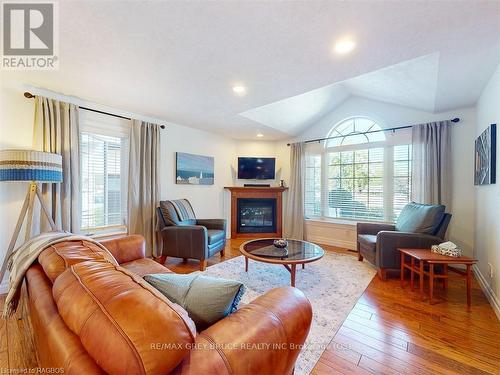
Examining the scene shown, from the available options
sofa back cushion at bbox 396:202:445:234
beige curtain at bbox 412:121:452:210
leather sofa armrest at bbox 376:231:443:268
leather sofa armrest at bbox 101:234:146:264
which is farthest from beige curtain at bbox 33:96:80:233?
beige curtain at bbox 412:121:452:210

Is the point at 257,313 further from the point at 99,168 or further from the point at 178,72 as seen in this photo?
the point at 99,168

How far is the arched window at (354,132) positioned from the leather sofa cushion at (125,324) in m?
4.37

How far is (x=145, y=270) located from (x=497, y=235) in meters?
3.25

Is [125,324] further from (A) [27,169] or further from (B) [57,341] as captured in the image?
(A) [27,169]

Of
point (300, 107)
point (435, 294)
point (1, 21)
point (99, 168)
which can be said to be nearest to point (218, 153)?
point (300, 107)

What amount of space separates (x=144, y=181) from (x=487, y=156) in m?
4.28

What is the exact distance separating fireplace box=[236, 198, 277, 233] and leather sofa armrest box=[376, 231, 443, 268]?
2.55 m

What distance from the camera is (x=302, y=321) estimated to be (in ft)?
3.30

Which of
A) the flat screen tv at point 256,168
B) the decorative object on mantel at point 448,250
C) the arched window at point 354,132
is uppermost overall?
the arched window at point 354,132

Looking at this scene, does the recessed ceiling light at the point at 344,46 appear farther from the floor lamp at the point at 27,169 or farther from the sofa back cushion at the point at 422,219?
the floor lamp at the point at 27,169

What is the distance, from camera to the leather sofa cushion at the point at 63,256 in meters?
1.04

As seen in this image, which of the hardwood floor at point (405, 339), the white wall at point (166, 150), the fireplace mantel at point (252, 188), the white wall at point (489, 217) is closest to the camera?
the hardwood floor at point (405, 339)

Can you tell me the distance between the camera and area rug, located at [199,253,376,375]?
1.72m

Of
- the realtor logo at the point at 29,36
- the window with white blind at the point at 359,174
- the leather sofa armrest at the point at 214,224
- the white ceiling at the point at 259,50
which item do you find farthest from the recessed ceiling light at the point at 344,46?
the leather sofa armrest at the point at 214,224
